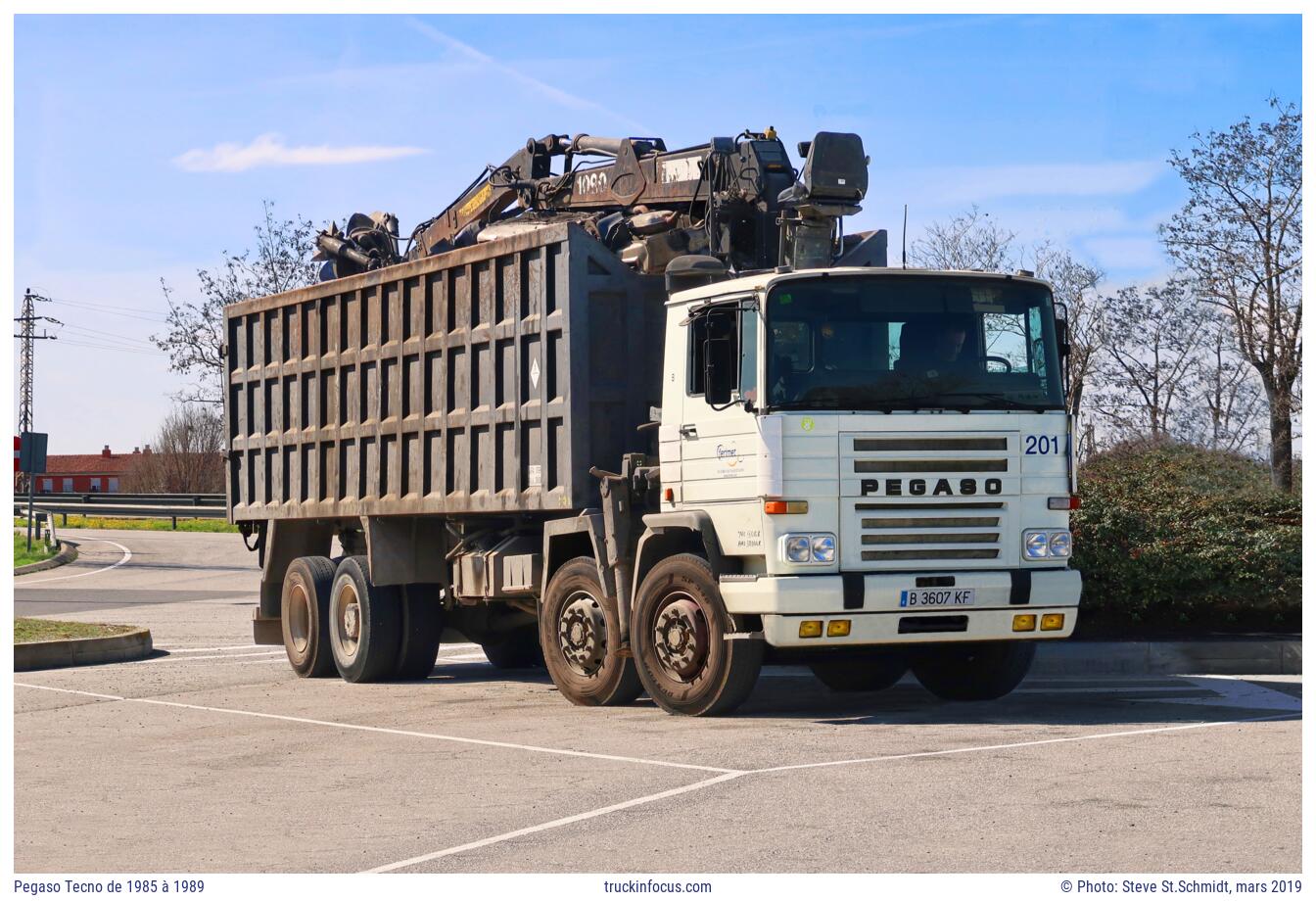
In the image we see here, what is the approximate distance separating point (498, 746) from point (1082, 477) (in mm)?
9934

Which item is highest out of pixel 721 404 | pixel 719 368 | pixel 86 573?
pixel 719 368

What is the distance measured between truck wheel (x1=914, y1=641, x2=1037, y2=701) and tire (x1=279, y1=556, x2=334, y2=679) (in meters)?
5.78

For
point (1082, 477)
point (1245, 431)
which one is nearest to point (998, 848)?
point (1082, 477)

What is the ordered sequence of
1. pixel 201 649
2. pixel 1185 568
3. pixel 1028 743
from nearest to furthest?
pixel 1028 743, pixel 1185 568, pixel 201 649

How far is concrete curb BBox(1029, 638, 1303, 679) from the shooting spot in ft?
50.1

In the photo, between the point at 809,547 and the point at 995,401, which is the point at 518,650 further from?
the point at 995,401

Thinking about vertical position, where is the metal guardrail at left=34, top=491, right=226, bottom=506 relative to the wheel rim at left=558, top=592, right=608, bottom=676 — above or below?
above

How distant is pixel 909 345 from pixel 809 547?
4.86 ft

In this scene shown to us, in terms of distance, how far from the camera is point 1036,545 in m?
11.7

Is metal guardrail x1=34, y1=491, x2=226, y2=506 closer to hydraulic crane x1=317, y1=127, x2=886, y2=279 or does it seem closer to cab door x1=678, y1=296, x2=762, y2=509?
hydraulic crane x1=317, y1=127, x2=886, y2=279

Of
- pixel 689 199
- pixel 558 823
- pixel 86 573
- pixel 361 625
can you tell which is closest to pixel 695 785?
pixel 558 823

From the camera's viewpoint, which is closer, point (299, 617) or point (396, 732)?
point (396, 732)

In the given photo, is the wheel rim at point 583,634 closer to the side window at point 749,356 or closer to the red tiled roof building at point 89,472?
the side window at point 749,356

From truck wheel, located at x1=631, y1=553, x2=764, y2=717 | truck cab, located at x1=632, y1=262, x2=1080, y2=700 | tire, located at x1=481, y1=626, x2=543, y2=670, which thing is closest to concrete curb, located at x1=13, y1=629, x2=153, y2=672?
tire, located at x1=481, y1=626, x2=543, y2=670
